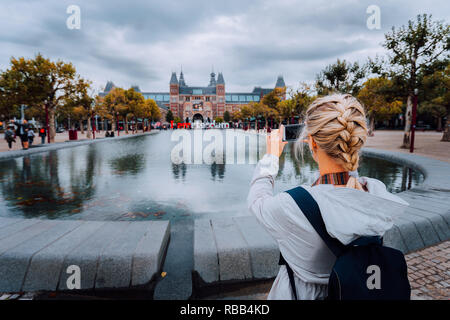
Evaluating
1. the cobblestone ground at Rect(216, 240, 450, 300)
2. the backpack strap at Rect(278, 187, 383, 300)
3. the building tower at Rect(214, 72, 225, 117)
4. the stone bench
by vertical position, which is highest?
the building tower at Rect(214, 72, 225, 117)

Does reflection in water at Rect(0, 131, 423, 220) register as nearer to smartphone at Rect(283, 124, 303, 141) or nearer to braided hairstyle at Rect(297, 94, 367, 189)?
smartphone at Rect(283, 124, 303, 141)

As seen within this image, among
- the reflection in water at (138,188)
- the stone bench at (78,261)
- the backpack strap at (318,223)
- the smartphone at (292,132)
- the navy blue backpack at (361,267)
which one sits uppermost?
the smartphone at (292,132)

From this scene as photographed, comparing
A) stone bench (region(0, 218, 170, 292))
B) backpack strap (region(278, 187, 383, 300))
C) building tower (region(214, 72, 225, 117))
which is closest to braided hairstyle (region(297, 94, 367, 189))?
backpack strap (region(278, 187, 383, 300))

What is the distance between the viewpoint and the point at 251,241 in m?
3.08

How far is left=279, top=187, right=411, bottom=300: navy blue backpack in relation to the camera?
97cm

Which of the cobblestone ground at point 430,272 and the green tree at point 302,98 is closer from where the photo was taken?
the cobblestone ground at point 430,272

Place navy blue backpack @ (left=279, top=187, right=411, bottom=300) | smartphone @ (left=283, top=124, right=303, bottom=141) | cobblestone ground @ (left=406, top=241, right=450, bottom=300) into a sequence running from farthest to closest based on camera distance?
cobblestone ground @ (left=406, top=241, right=450, bottom=300) → smartphone @ (left=283, top=124, right=303, bottom=141) → navy blue backpack @ (left=279, top=187, right=411, bottom=300)

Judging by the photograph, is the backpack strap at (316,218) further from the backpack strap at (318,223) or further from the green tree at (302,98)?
the green tree at (302,98)

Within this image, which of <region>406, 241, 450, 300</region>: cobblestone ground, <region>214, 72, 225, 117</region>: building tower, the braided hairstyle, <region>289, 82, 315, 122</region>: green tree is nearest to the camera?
the braided hairstyle

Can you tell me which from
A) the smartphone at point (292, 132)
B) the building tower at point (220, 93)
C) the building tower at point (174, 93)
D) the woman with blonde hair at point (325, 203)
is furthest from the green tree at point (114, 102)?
the building tower at point (220, 93)

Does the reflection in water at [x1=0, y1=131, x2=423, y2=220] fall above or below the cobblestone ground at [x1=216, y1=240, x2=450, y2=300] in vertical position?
above

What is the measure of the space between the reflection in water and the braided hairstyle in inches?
159

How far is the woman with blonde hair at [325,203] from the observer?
0.97 m

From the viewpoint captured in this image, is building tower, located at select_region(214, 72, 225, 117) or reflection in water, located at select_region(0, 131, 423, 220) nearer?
reflection in water, located at select_region(0, 131, 423, 220)
